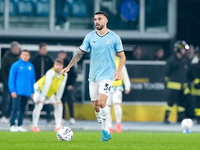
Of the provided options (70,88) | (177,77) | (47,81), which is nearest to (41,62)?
(70,88)

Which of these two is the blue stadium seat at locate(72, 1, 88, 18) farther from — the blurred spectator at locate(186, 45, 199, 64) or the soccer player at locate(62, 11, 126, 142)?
the soccer player at locate(62, 11, 126, 142)

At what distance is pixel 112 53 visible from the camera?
13.3 metres

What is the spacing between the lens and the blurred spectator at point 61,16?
25.6m

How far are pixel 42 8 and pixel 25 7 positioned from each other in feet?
1.84

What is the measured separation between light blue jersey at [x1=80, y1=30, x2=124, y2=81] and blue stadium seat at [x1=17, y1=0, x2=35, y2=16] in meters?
12.4

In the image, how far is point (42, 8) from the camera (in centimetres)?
2555

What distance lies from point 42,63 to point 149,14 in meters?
6.02

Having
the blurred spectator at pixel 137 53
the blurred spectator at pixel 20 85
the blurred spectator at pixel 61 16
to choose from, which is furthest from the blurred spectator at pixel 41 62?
the blurred spectator at pixel 61 16

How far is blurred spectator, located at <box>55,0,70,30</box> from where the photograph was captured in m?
25.6

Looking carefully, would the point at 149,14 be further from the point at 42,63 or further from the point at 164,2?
the point at 42,63

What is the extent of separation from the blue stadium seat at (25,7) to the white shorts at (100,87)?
12564mm

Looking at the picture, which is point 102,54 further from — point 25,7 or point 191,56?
point 25,7

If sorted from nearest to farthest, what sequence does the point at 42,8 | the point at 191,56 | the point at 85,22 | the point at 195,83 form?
the point at 195,83
the point at 191,56
the point at 42,8
the point at 85,22

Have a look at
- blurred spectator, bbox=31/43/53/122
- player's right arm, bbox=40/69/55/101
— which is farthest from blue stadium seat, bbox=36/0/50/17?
player's right arm, bbox=40/69/55/101
